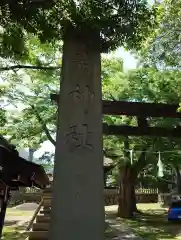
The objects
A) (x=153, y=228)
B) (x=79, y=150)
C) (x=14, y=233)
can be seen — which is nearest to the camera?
(x=79, y=150)

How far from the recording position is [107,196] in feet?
106

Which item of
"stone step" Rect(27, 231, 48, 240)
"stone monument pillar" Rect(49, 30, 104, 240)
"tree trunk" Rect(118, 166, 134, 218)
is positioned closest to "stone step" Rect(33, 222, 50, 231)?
"stone step" Rect(27, 231, 48, 240)

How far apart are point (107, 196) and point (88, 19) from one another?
2789cm

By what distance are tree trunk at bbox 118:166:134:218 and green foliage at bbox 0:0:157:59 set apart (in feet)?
52.3

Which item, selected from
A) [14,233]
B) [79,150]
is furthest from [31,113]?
[79,150]

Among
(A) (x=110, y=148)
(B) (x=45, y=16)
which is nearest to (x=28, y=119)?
(A) (x=110, y=148)

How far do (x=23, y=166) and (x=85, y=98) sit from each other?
1.69m

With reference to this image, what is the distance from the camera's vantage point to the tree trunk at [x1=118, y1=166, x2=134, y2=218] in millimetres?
21578

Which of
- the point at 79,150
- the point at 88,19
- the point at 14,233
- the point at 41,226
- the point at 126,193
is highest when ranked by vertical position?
the point at 88,19

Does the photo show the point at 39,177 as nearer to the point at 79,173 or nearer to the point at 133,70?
the point at 79,173

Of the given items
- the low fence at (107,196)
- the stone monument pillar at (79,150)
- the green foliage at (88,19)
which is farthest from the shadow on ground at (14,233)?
the low fence at (107,196)

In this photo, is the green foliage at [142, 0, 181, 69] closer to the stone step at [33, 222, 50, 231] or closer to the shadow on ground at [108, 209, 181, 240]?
the stone step at [33, 222, 50, 231]

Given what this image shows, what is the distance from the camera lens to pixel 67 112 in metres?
5.71

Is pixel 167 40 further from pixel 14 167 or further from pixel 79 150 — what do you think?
pixel 14 167
